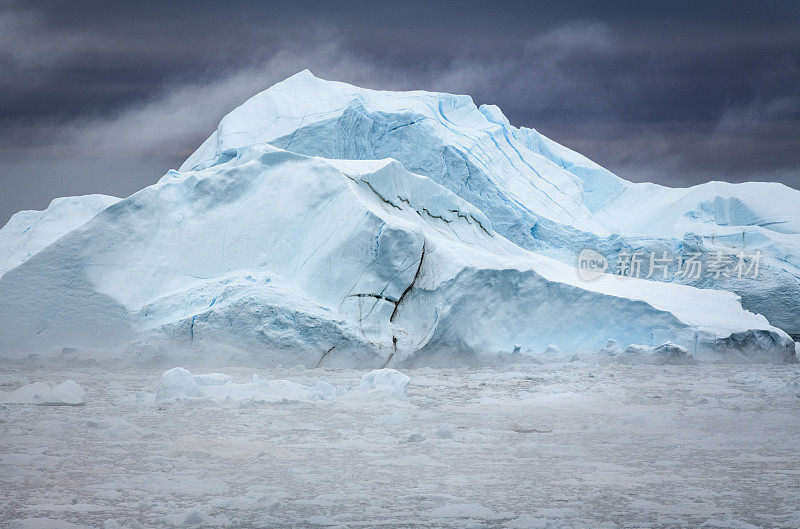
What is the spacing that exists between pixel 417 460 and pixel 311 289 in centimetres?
389

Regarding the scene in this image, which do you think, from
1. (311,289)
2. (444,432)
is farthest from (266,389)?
(311,289)

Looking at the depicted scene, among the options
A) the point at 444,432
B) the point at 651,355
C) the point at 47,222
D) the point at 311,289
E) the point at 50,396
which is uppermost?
the point at 47,222

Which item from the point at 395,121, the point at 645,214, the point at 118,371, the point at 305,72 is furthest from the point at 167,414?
the point at 645,214

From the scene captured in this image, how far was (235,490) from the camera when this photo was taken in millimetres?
3127

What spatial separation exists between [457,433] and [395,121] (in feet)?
28.6

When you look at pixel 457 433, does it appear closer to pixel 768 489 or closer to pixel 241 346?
pixel 768 489

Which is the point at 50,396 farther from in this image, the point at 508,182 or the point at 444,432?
the point at 508,182

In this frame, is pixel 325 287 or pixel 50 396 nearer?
pixel 50 396

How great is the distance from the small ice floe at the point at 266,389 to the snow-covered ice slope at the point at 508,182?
6.71m

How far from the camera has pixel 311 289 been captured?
737 centimetres

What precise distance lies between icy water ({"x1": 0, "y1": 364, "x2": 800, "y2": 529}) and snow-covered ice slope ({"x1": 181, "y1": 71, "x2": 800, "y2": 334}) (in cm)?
674

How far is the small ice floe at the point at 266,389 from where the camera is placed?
→ 5.06m

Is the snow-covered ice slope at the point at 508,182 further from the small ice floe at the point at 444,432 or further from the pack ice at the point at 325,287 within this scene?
the small ice floe at the point at 444,432

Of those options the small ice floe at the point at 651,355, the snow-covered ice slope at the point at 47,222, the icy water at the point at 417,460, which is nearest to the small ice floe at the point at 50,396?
the icy water at the point at 417,460
